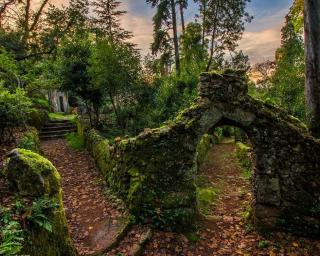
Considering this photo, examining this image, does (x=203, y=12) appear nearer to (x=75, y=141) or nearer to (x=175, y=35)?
(x=175, y=35)

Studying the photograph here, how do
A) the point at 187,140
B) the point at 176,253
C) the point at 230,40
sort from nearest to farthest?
the point at 176,253 → the point at 187,140 → the point at 230,40

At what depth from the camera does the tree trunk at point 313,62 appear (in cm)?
791

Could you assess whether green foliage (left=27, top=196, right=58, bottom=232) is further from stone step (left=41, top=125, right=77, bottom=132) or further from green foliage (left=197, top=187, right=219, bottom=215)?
stone step (left=41, top=125, right=77, bottom=132)

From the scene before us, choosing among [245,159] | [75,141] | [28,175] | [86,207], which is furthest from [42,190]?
[245,159]

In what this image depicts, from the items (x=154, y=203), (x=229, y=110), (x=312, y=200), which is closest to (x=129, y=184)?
(x=154, y=203)

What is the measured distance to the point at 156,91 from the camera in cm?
1781

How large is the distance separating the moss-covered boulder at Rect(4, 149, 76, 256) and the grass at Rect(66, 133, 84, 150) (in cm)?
1090

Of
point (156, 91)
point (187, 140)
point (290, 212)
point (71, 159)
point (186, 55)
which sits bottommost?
point (290, 212)

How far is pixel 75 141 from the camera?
16547 millimetres

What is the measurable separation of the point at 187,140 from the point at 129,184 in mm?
2280

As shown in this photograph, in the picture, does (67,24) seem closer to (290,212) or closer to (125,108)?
(125,108)

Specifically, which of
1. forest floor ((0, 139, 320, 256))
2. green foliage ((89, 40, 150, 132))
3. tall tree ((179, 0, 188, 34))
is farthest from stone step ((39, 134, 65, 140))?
tall tree ((179, 0, 188, 34))

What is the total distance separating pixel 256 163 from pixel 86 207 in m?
5.53

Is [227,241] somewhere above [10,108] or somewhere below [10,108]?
below
